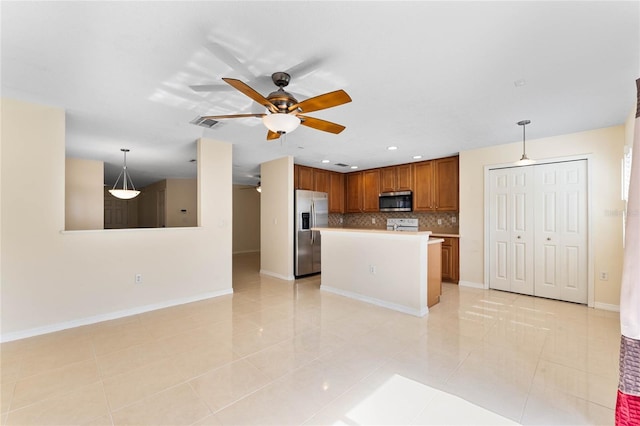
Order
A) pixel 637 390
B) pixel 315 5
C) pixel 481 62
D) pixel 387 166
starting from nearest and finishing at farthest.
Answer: pixel 637 390
pixel 315 5
pixel 481 62
pixel 387 166

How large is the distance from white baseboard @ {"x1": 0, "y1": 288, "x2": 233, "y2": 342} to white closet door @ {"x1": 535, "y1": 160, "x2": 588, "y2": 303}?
5.02 meters

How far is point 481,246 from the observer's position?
4.81 meters

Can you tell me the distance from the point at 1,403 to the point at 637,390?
12.3 feet

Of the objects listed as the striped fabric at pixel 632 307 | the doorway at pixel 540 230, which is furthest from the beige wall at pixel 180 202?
the striped fabric at pixel 632 307

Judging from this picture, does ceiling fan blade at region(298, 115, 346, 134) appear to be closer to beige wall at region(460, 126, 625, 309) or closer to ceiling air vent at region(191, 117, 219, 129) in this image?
ceiling air vent at region(191, 117, 219, 129)

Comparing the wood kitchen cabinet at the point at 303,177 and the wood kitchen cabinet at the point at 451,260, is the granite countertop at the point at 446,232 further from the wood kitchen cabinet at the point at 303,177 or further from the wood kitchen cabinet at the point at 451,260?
the wood kitchen cabinet at the point at 303,177

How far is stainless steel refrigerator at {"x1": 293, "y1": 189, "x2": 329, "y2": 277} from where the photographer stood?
18.6 feet

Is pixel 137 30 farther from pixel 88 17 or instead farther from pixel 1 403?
pixel 1 403

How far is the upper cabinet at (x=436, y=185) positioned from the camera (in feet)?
17.5

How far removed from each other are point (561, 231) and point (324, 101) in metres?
4.21

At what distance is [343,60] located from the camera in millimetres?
2092

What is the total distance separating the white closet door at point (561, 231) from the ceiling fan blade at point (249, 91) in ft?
14.1

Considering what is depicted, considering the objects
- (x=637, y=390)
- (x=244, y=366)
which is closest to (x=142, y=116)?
(x=244, y=366)

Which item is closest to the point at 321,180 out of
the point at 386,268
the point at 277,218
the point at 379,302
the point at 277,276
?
the point at 277,218
